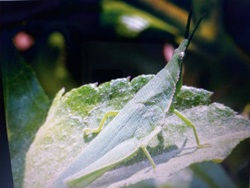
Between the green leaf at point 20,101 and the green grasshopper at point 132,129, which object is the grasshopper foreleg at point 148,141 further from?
the green leaf at point 20,101

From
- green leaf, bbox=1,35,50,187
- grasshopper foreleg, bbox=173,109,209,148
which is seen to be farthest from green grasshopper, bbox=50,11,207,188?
green leaf, bbox=1,35,50,187

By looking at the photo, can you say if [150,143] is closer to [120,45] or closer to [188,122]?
[188,122]

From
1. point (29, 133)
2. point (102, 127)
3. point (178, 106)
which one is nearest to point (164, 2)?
point (178, 106)

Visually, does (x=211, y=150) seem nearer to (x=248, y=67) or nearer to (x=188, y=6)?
(x=248, y=67)

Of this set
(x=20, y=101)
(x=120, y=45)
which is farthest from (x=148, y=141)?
(x=20, y=101)

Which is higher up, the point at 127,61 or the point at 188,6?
the point at 188,6

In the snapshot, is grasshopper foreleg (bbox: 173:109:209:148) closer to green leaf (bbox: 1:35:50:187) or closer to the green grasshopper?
the green grasshopper
